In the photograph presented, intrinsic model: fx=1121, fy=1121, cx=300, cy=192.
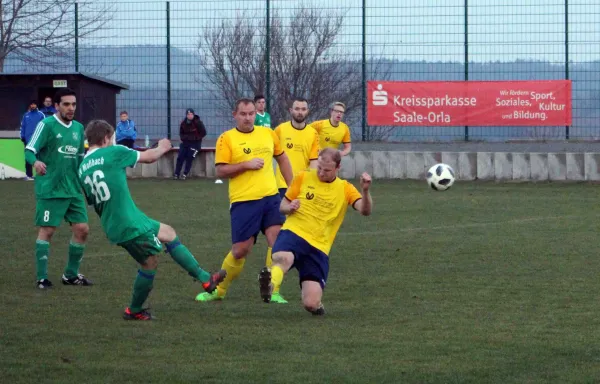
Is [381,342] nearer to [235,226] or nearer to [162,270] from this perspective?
[235,226]

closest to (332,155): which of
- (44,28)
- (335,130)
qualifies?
(335,130)

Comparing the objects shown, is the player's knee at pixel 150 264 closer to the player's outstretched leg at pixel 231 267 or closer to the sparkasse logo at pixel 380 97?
the player's outstretched leg at pixel 231 267

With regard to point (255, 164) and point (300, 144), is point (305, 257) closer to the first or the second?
point (255, 164)

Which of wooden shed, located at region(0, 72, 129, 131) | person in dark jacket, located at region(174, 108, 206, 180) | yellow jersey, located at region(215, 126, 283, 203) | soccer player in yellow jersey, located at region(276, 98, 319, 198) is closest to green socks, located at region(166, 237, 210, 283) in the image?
yellow jersey, located at region(215, 126, 283, 203)

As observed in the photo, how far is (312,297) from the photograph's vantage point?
27.8 ft

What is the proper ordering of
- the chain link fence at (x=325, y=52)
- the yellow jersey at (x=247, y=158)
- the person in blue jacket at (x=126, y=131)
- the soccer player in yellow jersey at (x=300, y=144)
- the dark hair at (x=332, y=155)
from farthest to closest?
the person in blue jacket at (x=126, y=131) → the chain link fence at (x=325, y=52) → the soccer player in yellow jersey at (x=300, y=144) → the yellow jersey at (x=247, y=158) → the dark hair at (x=332, y=155)

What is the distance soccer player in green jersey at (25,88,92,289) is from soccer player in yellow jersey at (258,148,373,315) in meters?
2.51

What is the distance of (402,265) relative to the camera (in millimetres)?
11508

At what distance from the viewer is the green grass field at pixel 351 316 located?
21.5ft

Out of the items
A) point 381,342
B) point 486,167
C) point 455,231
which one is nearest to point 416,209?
point 455,231

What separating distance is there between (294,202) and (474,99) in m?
17.8

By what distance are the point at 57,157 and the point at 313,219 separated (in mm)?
2964

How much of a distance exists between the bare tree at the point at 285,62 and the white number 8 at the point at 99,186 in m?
18.6

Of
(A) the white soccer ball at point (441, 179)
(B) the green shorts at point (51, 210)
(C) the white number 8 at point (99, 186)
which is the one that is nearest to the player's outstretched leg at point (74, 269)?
(B) the green shorts at point (51, 210)
